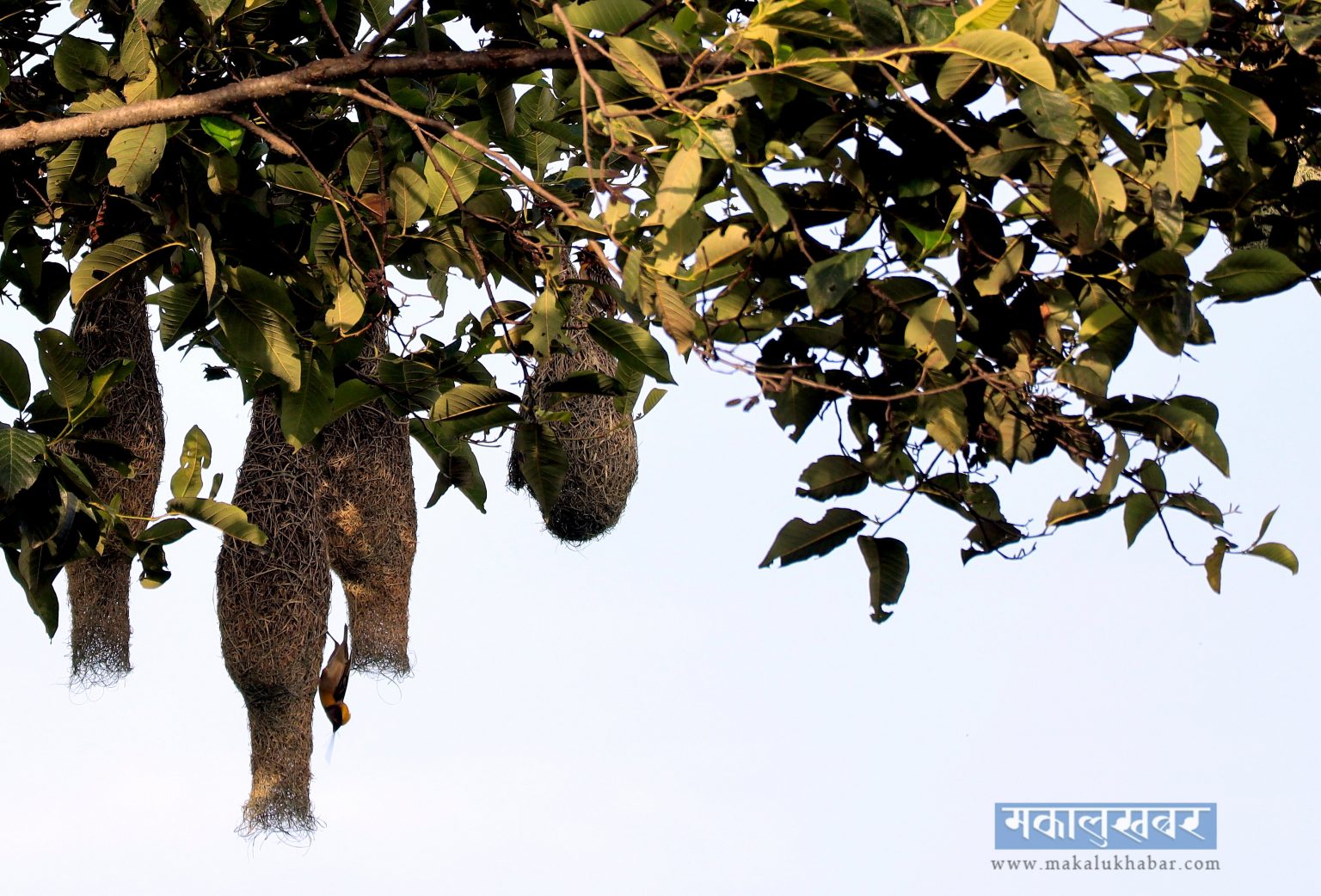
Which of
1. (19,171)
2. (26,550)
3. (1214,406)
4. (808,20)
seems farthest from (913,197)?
(19,171)

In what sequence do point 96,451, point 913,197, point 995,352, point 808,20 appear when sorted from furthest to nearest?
1. point 96,451
2. point 995,352
3. point 913,197
4. point 808,20

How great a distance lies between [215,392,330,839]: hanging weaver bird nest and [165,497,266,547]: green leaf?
152 cm

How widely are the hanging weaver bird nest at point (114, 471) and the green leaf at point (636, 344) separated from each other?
95.4 inches

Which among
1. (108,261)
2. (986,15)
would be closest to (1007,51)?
(986,15)

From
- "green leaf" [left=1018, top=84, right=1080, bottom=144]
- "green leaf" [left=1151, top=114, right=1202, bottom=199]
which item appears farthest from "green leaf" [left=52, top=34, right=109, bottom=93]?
"green leaf" [left=1151, top=114, right=1202, bottom=199]

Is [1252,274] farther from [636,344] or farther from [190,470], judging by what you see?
[190,470]

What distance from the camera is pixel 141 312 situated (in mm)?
4211

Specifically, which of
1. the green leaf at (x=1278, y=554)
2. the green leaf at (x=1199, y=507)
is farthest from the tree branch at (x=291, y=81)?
the green leaf at (x=1278, y=554)

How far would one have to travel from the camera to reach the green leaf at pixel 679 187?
140 cm

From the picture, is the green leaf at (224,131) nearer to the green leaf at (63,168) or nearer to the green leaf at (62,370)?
the green leaf at (63,168)

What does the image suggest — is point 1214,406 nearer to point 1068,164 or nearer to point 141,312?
point 1068,164

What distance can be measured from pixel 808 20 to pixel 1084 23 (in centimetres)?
34

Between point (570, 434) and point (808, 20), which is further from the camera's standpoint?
point (570, 434)

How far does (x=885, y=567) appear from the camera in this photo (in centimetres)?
170
